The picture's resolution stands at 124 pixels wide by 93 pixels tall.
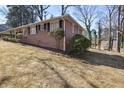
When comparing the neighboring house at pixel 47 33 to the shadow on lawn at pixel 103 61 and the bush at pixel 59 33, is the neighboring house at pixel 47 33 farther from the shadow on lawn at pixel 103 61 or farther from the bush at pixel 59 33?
the shadow on lawn at pixel 103 61

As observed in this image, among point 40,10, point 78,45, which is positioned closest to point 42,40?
point 78,45

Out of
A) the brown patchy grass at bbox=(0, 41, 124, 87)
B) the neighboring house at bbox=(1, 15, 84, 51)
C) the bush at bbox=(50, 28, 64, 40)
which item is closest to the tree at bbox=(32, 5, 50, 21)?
the neighboring house at bbox=(1, 15, 84, 51)

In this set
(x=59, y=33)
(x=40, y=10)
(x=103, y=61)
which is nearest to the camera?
(x=103, y=61)

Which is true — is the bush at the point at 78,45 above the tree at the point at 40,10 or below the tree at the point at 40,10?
below

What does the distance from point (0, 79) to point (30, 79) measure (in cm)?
131

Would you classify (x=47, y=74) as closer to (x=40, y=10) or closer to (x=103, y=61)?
(x=103, y=61)

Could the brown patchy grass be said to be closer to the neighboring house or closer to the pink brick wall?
the neighboring house

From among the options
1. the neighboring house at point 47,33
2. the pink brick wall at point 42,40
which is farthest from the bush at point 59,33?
the pink brick wall at point 42,40

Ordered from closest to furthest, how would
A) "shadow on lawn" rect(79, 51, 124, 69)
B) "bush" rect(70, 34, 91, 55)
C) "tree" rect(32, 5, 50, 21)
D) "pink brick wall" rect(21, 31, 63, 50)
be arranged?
"shadow on lawn" rect(79, 51, 124, 69)
"bush" rect(70, 34, 91, 55)
"pink brick wall" rect(21, 31, 63, 50)
"tree" rect(32, 5, 50, 21)

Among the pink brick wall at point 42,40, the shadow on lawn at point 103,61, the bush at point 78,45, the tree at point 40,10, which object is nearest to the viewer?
the shadow on lawn at point 103,61

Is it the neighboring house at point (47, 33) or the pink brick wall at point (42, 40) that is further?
the pink brick wall at point (42, 40)

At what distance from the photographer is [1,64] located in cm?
1217
